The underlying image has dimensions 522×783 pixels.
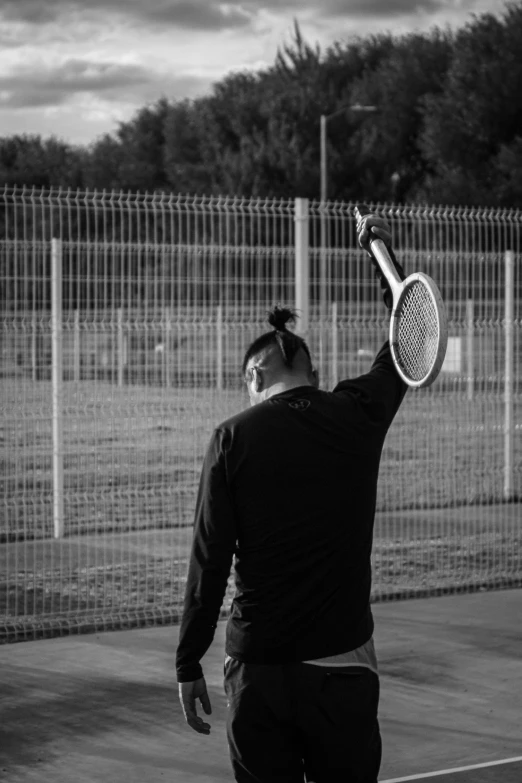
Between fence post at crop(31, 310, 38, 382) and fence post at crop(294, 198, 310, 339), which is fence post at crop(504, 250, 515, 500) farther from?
fence post at crop(31, 310, 38, 382)

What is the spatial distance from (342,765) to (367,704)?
0.17m

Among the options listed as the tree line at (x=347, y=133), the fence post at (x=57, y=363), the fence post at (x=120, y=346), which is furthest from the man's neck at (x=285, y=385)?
the tree line at (x=347, y=133)

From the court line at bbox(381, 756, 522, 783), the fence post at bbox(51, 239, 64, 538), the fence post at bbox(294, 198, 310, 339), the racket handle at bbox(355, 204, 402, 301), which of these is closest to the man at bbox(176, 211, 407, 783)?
the racket handle at bbox(355, 204, 402, 301)

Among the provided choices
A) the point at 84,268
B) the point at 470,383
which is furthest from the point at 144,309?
the point at 470,383

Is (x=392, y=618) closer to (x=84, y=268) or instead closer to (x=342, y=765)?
(x=84, y=268)

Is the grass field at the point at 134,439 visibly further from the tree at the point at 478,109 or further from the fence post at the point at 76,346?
the tree at the point at 478,109

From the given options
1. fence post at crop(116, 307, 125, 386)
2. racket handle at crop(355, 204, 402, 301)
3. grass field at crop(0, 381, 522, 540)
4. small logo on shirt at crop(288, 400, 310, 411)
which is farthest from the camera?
fence post at crop(116, 307, 125, 386)

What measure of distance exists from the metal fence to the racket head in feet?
14.6

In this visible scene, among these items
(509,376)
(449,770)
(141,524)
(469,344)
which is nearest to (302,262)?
(469,344)

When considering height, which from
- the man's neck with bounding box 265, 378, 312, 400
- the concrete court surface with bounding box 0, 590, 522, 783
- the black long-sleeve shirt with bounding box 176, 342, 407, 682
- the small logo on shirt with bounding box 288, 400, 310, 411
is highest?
the man's neck with bounding box 265, 378, 312, 400

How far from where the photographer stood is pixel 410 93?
53.9 m

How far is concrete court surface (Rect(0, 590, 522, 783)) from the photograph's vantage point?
523cm

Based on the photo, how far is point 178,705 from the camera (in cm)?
603

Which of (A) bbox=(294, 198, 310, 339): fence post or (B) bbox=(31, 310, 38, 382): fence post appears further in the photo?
(B) bbox=(31, 310, 38, 382): fence post
